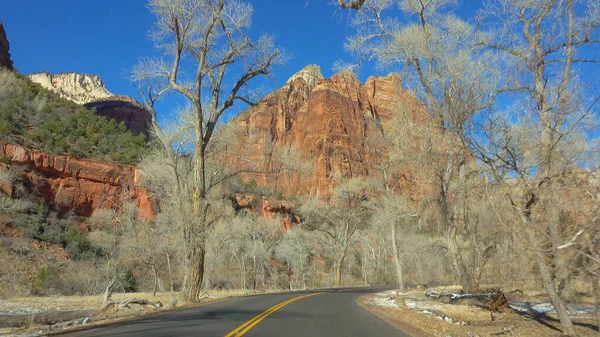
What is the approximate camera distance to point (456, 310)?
1475cm

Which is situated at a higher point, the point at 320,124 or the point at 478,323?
the point at 320,124

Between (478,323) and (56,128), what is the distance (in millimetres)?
52814

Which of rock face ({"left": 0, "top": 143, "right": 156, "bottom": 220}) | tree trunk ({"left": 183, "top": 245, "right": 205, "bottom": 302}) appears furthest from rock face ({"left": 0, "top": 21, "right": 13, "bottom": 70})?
tree trunk ({"left": 183, "top": 245, "right": 205, "bottom": 302})

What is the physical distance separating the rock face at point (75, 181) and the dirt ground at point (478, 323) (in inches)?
1405

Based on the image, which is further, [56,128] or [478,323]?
[56,128]

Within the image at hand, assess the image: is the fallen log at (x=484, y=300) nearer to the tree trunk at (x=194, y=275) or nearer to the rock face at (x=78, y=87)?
the tree trunk at (x=194, y=275)

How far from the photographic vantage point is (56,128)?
2007 inches

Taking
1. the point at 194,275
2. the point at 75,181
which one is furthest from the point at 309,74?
the point at 194,275

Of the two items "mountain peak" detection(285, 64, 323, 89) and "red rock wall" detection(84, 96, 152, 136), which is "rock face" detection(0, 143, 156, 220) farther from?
"mountain peak" detection(285, 64, 323, 89)

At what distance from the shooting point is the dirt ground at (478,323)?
10.2 metres

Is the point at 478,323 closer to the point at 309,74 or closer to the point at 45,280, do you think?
the point at 45,280

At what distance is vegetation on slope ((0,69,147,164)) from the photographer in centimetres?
4700

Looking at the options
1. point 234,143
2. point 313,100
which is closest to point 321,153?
point 313,100

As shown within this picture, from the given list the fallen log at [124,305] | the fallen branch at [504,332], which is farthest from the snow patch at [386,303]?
the fallen log at [124,305]
